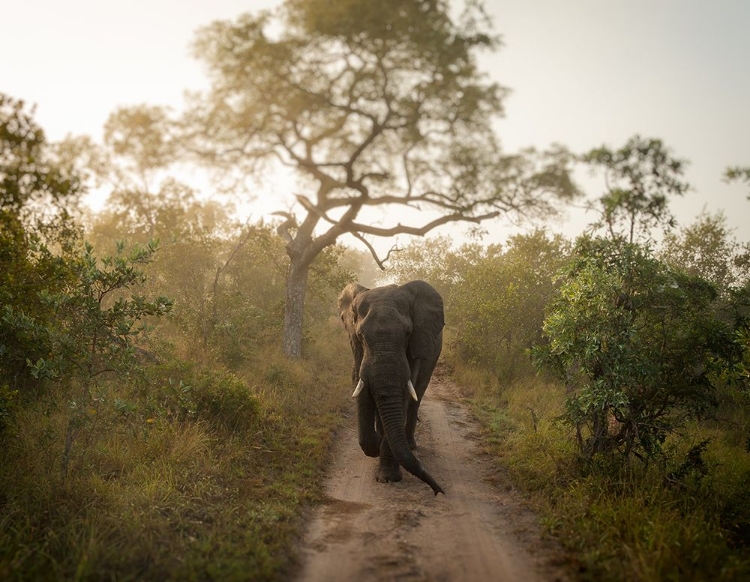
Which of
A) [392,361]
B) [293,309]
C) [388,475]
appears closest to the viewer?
[388,475]

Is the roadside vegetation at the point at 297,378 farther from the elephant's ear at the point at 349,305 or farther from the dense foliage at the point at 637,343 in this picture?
the elephant's ear at the point at 349,305

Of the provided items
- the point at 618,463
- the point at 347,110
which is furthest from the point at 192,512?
the point at 347,110

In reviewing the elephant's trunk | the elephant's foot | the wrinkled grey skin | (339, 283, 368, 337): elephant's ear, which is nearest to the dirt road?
the elephant's foot

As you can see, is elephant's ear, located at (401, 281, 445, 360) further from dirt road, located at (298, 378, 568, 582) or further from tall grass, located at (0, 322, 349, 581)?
tall grass, located at (0, 322, 349, 581)

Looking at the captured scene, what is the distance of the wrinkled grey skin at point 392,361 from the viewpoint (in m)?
7.91

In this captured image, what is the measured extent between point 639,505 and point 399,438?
3.52 meters

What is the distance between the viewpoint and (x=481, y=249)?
31297 millimetres

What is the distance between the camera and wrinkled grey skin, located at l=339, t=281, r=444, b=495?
7.91 m

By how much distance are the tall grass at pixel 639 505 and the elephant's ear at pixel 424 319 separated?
2619 millimetres

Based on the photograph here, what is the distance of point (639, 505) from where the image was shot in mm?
6129

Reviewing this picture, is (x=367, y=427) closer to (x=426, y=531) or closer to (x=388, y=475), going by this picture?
(x=388, y=475)

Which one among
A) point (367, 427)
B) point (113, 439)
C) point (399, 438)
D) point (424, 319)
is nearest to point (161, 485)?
point (113, 439)

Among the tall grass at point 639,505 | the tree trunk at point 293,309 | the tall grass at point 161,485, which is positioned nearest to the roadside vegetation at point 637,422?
the tall grass at point 639,505

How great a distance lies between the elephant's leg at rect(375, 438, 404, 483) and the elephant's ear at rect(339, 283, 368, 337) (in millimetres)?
2981
